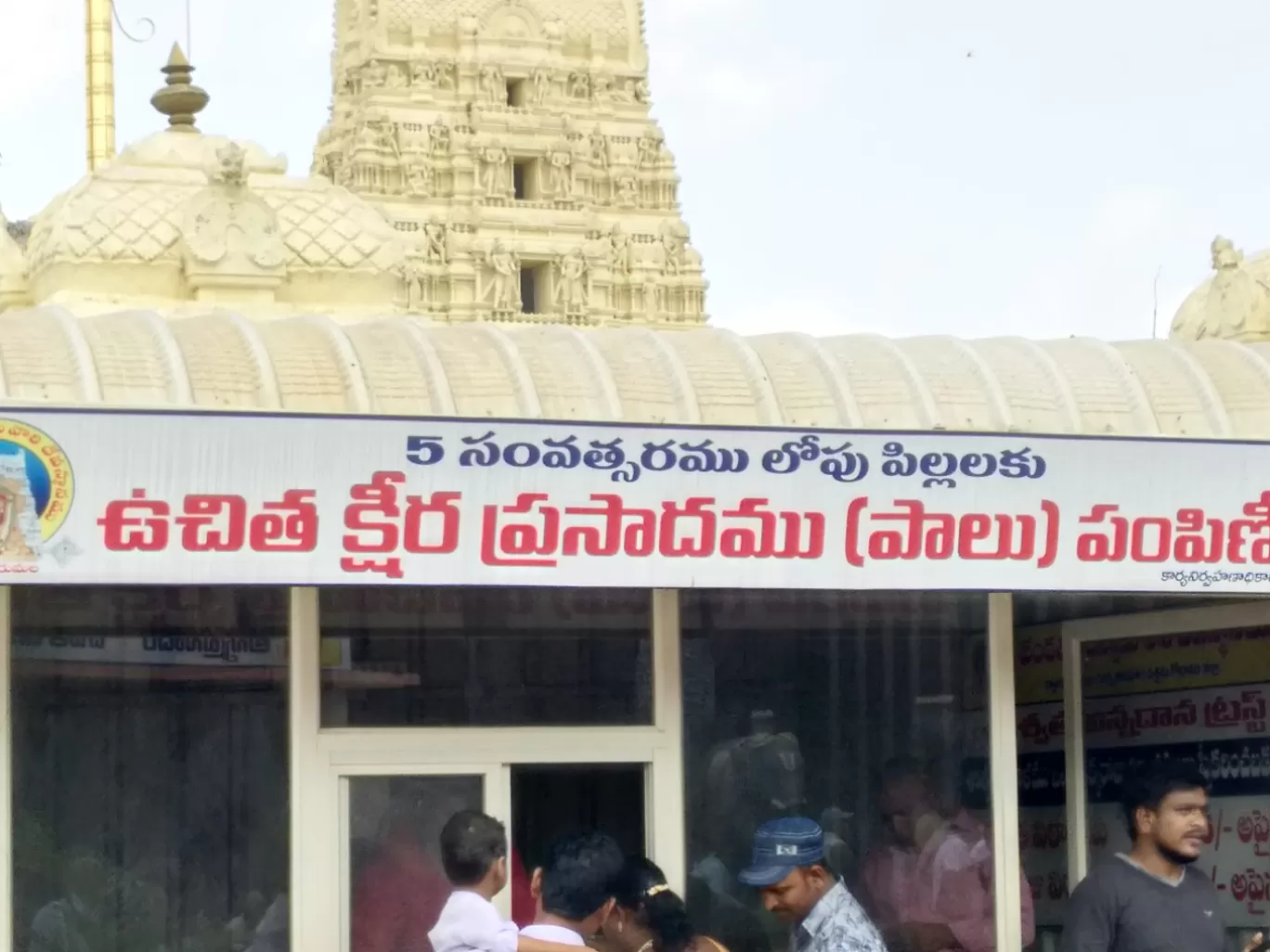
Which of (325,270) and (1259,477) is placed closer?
(1259,477)

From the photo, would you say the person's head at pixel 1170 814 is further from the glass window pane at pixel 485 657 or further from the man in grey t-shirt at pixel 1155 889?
the glass window pane at pixel 485 657

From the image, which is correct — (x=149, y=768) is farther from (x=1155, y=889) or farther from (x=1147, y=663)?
(x=1147, y=663)

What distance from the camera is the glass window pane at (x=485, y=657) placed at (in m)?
8.47

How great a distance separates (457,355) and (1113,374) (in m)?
2.36

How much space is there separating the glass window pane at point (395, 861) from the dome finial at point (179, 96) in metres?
8.76

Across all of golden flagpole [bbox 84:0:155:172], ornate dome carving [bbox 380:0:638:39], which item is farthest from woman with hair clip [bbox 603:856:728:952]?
ornate dome carving [bbox 380:0:638:39]

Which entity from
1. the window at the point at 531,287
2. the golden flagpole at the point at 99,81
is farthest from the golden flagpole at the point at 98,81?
the window at the point at 531,287

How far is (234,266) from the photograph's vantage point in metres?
11.7

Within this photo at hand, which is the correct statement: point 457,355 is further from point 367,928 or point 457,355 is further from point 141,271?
point 141,271

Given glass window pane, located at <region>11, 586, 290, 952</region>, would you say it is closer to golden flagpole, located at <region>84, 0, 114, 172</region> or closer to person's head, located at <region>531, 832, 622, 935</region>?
person's head, located at <region>531, 832, 622, 935</region>

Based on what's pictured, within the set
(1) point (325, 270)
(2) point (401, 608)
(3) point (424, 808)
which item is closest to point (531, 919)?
(3) point (424, 808)

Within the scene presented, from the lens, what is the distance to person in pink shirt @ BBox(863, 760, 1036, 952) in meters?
9.01

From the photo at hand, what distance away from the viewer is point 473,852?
7297 millimetres

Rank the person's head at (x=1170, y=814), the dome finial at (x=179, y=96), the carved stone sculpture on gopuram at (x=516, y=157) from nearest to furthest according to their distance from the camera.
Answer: the person's head at (x=1170, y=814) → the dome finial at (x=179, y=96) → the carved stone sculpture on gopuram at (x=516, y=157)
